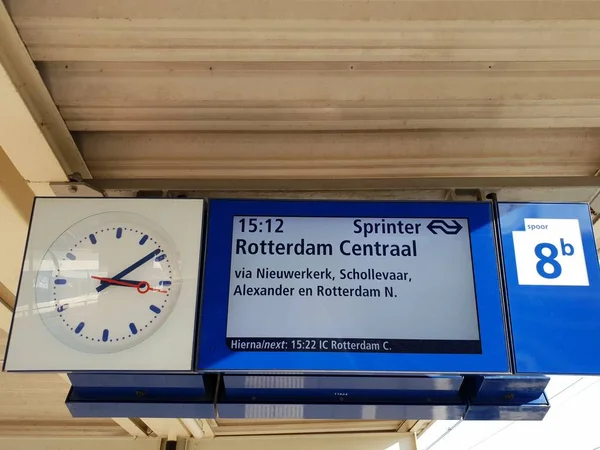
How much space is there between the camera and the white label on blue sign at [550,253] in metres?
2.00

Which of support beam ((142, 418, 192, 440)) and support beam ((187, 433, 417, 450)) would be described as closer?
support beam ((142, 418, 192, 440))

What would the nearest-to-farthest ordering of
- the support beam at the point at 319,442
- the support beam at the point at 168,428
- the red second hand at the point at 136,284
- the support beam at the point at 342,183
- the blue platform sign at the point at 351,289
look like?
the blue platform sign at the point at 351,289
the red second hand at the point at 136,284
the support beam at the point at 342,183
the support beam at the point at 168,428
the support beam at the point at 319,442

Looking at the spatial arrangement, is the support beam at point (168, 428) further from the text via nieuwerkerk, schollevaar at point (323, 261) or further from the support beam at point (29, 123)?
the text via nieuwerkerk, schollevaar at point (323, 261)

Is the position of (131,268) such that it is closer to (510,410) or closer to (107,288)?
(107,288)

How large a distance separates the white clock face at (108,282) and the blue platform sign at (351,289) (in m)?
0.17

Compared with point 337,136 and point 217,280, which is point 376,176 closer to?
point 337,136

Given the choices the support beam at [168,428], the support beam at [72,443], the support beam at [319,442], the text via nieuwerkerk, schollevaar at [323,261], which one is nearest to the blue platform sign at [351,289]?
the text via nieuwerkerk, schollevaar at [323,261]

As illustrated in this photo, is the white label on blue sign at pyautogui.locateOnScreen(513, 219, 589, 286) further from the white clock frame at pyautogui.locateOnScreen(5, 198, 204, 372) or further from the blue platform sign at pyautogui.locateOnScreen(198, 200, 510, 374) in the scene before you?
the white clock frame at pyautogui.locateOnScreen(5, 198, 204, 372)

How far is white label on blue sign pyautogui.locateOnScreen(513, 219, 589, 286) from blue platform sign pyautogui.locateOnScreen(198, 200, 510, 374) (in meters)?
0.11

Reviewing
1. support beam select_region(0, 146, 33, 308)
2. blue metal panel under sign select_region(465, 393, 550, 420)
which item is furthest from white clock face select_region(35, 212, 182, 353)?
blue metal panel under sign select_region(465, 393, 550, 420)

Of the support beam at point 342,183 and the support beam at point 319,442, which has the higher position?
the support beam at point 342,183

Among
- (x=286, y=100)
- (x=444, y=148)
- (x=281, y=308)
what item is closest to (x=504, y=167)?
(x=444, y=148)

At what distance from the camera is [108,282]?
6.48 ft

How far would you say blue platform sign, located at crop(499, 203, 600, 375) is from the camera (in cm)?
187
